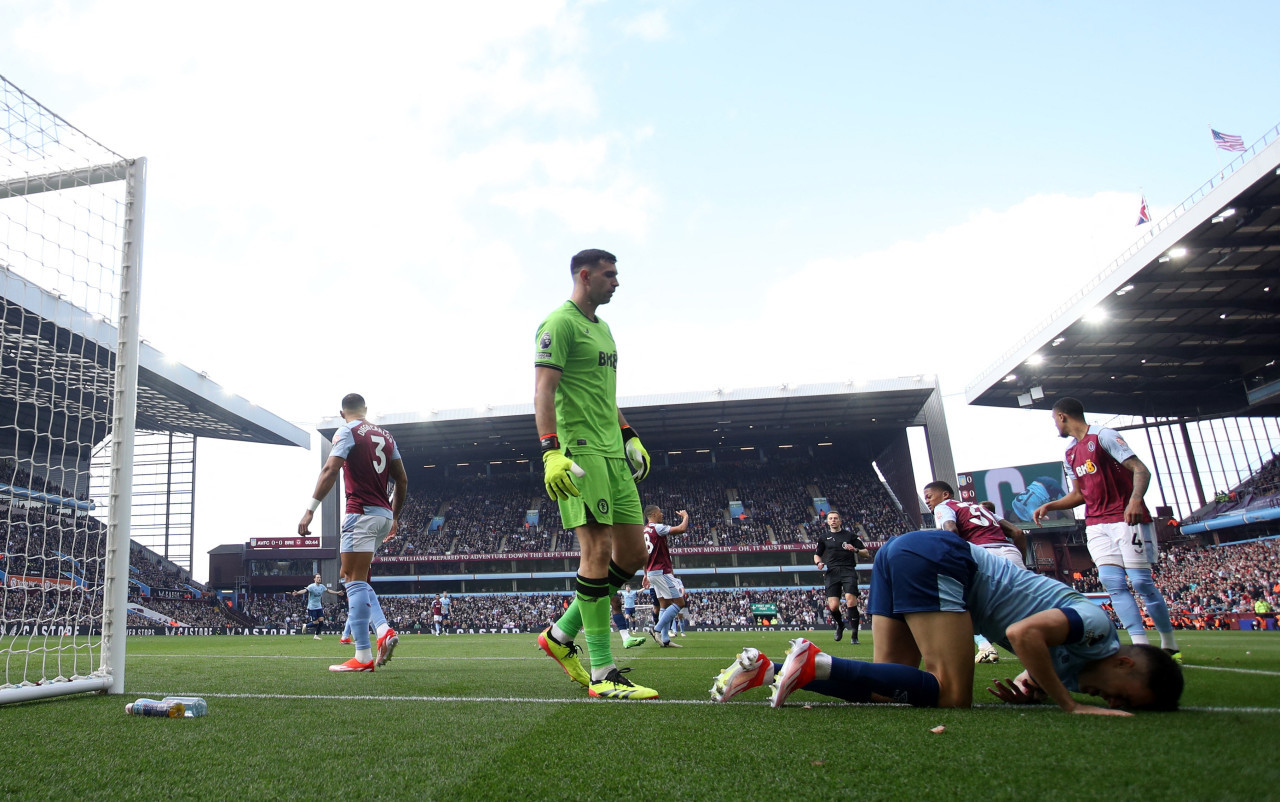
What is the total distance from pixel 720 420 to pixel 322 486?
115 feet

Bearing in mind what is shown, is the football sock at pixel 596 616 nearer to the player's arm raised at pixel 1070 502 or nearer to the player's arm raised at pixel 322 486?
the player's arm raised at pixel 322 486

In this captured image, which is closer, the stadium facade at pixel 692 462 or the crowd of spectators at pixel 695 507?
the stadium facade at pixel 692 462

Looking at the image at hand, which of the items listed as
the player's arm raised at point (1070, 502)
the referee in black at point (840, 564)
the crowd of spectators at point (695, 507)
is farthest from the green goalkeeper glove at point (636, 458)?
the crowd of spectators at point (695, 507)

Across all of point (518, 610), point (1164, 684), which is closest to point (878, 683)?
point (1164, 684)

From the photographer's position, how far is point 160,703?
9.80 feet

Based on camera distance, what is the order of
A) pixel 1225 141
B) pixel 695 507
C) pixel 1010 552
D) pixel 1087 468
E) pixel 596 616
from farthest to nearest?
pixel 695 507, pixel 1225 141, pixel 1010 552, pixel 1087 468, pixel 596 616

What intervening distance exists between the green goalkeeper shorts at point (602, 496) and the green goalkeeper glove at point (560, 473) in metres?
0.09

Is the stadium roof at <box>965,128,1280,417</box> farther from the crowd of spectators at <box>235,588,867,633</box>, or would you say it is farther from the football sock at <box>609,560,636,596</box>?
the football sock at <box>609,560,636,596</box>

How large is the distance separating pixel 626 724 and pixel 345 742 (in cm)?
96

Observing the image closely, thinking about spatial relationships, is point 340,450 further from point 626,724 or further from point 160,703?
point 626,724

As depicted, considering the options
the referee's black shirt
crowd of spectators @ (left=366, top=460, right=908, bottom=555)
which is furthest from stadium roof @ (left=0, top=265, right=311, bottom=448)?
crowd of spectators @ (left=366, top=460, right=908, bottom=555)

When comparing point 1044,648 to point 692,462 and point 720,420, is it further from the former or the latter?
point 692,462

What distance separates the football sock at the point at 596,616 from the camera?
3.62 metres

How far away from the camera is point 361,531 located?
18.4ft
